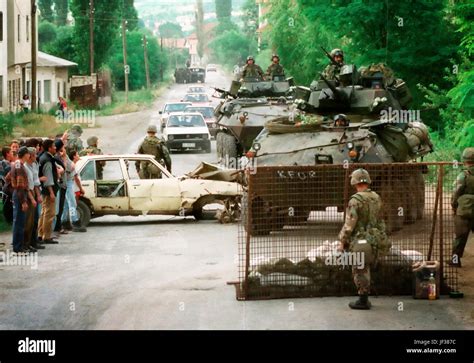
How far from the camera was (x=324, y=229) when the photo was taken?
14883 millimetres

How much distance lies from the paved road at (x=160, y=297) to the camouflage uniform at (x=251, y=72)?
14.5 m

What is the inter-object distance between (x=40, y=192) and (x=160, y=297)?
5398 millimetres

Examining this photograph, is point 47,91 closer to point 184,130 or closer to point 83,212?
point 184,130

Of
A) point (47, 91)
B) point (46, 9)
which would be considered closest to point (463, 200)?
point (47, 91)

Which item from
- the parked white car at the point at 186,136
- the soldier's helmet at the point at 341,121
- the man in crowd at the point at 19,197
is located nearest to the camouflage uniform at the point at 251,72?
the parked white car at the point at 186,136

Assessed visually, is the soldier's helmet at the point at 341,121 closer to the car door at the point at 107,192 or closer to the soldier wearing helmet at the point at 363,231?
the car door at the point at 107,192

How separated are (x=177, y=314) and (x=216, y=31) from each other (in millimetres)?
121384

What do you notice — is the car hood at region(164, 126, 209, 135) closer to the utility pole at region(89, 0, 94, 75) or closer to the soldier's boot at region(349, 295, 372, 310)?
the soldier's boot at region(349, 295, 372, 310)

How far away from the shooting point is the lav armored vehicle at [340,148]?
49.0ft

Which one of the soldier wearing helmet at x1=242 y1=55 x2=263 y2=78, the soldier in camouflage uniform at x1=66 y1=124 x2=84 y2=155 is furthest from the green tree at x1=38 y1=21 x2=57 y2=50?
the soldier in camouflage uniform at x1=66 y1=124 x2=84 y2=155

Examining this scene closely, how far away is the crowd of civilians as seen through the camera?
58.7ft

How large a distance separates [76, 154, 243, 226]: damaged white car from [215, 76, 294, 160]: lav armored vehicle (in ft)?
30.0

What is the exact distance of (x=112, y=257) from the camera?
1806 cm
